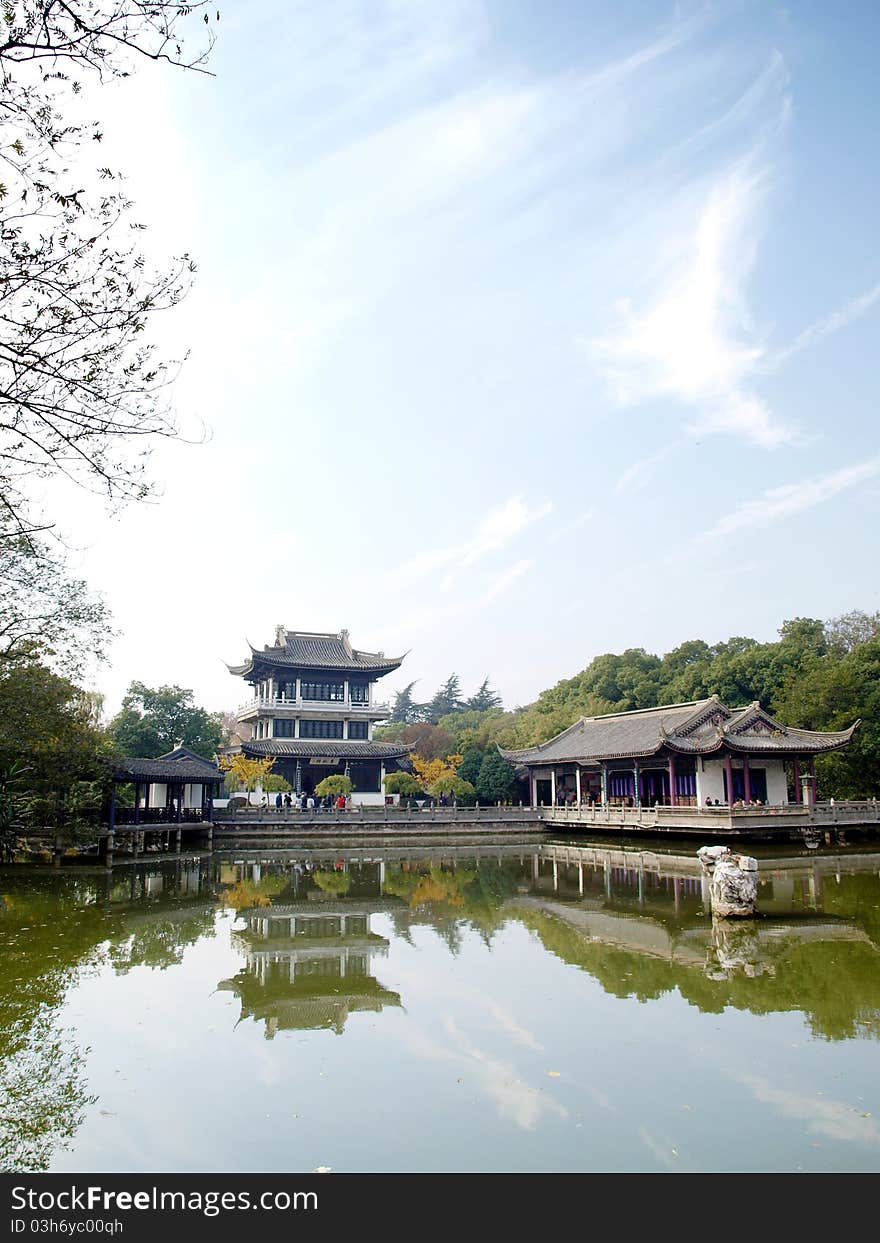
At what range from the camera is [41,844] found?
61.9ft

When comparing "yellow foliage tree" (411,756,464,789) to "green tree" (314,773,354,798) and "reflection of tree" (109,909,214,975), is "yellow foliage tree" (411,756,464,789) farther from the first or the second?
"reflection of tree" (109,909,214,975)

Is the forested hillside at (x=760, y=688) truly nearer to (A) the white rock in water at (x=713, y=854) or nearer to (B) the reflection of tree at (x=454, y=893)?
(B) the reflection of tree at (x=454, y=893)

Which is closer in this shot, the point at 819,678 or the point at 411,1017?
the point at 411,1017

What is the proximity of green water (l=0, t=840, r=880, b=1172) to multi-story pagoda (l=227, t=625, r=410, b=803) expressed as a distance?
1993cm

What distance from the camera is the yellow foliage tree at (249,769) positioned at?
98.5ft

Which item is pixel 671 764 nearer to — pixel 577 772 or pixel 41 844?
pixel 577 772

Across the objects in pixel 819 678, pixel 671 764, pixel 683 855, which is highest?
pixel 819 678

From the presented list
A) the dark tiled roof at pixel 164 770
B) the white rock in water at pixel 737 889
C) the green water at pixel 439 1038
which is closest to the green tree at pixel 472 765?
the dark tiled roof at pixel 164 770

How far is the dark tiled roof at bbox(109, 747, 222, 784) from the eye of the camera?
20469 millimetres

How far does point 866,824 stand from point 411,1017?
20.4 meters

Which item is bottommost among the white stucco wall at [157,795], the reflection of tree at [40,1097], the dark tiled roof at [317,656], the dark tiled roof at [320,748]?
the reflection of tree at [40,1097]

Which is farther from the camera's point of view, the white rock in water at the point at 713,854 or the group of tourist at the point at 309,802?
the group of tourist at the point at 309,802

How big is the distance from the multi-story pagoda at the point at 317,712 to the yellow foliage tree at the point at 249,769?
0.59 metres
